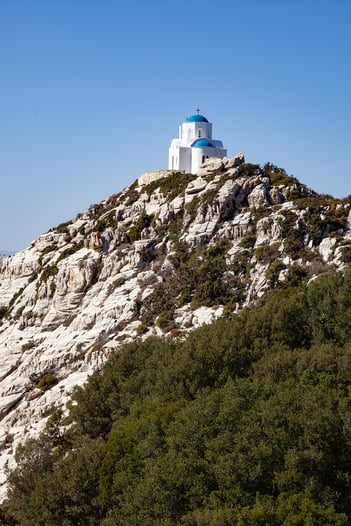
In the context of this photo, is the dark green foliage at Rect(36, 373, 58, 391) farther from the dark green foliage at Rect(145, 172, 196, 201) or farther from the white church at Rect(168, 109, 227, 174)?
the white church at Rect(168, 109, 227, 174)

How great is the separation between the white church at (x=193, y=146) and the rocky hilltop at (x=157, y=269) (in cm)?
760

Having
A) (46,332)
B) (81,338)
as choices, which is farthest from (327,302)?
(46,332)

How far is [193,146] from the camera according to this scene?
74.6 m

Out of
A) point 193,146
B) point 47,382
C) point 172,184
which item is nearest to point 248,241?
point 172,184

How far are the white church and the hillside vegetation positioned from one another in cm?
3585

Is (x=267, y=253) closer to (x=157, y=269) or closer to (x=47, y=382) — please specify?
(x=157, y=269)

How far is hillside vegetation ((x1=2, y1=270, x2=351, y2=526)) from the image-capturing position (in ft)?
75.4

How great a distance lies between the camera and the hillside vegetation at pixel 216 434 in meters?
23.0

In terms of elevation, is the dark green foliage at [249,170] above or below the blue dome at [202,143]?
below

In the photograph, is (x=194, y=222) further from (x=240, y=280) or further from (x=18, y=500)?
(x=18, y=500)

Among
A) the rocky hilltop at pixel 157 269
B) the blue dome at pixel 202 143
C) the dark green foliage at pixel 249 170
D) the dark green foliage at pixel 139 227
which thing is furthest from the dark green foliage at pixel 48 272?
the blue dome at pixel 202 143

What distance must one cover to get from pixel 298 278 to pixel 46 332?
21961 millimetres

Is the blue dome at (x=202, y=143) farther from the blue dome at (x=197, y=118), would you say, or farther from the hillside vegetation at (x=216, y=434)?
the hillside vegetation at (x=216, y=434)

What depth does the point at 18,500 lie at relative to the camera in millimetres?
32750
